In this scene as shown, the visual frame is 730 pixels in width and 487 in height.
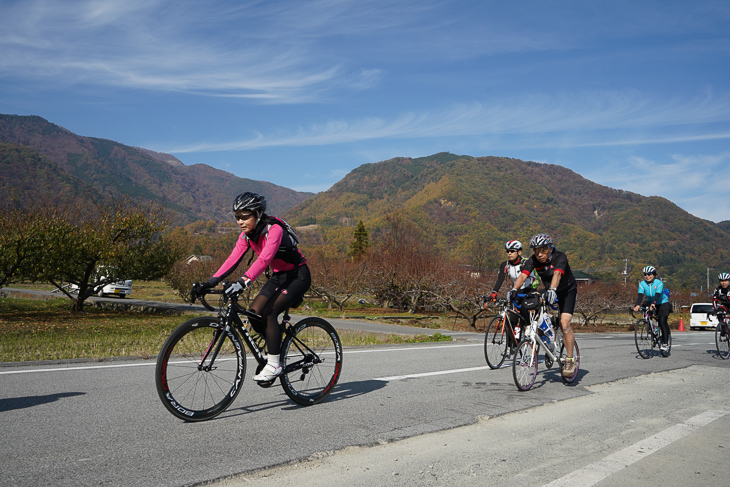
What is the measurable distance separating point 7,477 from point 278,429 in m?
2.01

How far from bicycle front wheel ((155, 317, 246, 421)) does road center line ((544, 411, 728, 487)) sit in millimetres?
2916

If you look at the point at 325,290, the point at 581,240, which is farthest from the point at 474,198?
the point at 325,290

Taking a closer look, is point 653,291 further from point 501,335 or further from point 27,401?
point 27,401

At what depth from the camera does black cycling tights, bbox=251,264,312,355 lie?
543 centimetres

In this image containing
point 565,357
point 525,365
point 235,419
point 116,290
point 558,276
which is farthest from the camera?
point 116,290

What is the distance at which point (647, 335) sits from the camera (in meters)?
12.3

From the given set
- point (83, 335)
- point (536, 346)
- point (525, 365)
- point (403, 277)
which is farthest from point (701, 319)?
point (83, 335)

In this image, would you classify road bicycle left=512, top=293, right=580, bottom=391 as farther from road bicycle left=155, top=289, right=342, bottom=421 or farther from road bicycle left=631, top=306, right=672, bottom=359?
road bicycle left=631, top=306, right=672, bottom=359

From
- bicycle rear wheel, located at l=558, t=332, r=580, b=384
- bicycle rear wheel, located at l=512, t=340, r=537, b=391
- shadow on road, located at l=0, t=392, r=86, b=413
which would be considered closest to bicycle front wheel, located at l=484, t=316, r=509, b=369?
bicycle rear wheel, located at l=558, t=332, r=580, b=384

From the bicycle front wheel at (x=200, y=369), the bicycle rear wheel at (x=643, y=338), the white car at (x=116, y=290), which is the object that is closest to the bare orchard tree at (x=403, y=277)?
the white car at (x=116, y=290)

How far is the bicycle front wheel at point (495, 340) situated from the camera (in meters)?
9.32

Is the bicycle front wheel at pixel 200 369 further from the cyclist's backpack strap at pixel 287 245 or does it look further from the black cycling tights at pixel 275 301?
the cyclist's backpack strap at pixel 287 245

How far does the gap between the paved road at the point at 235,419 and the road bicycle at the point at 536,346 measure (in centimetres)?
22

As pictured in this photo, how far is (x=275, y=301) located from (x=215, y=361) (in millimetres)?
792
